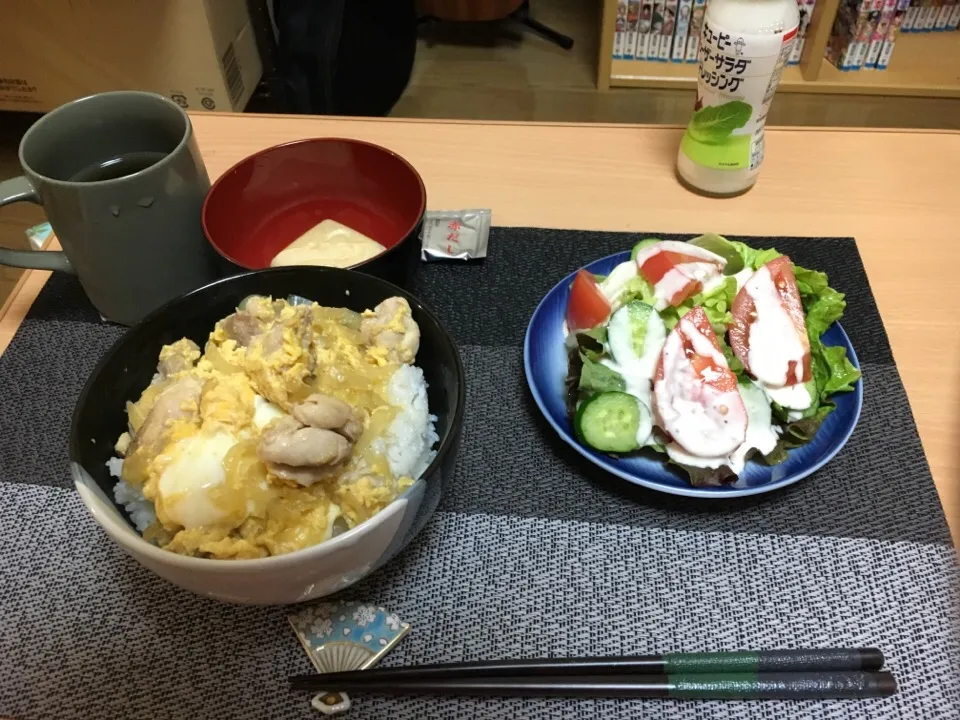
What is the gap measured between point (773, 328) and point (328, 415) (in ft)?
1.57

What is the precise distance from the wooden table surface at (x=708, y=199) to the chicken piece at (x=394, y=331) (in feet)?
1.28

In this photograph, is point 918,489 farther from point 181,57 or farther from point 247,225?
point 181,57

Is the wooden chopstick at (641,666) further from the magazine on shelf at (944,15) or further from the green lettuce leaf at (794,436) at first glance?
the magazine on shelf at (944,15)

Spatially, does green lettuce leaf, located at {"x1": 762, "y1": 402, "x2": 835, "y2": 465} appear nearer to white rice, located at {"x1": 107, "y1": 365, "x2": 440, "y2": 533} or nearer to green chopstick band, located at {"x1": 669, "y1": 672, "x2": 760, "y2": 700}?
green chopstick band, located at {"x1": 669, "y1": 672, "x2": 760, "y2": 700}

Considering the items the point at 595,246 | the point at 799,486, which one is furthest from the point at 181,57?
the point at 799,486

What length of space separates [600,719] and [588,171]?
0.79 meters

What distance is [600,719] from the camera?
593mm

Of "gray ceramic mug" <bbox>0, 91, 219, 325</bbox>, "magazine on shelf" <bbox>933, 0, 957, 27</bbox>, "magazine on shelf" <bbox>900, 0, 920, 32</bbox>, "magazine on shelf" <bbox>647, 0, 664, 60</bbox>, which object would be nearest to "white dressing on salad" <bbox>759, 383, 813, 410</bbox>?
"gray ceramic mug" <bbox>0, 91, 219, 325</bbox>

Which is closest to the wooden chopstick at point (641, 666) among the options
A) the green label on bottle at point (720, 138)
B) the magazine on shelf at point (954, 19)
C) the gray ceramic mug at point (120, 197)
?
the gray ceramic mug at point (120, 197)

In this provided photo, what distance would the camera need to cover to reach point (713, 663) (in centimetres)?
60

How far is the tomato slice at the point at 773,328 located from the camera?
0.75 metres

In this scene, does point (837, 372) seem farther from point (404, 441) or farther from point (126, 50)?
point (126, 50)

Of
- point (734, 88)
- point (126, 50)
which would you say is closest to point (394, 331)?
point (734, 88)

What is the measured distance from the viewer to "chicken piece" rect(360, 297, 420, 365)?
27.2 inches
